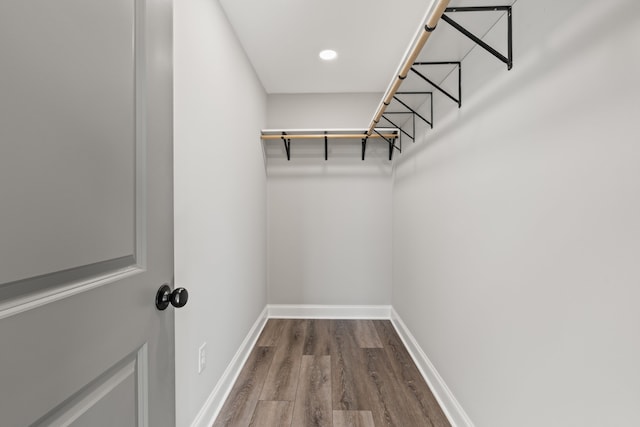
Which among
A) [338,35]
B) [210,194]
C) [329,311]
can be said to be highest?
[338,35]

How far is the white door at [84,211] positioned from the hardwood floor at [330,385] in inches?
43.6

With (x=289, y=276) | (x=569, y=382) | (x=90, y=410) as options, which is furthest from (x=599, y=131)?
(x=289, y=276)

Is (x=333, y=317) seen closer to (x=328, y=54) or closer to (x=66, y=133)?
(x=328, y=54)

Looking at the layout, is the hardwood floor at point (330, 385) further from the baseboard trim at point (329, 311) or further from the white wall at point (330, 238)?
the white wall at point (330, 238)

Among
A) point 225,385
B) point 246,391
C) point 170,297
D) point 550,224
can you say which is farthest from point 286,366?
point 550,224

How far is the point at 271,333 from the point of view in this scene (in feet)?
9.19

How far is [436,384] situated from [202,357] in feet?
4.46

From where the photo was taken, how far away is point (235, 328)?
2086 mm

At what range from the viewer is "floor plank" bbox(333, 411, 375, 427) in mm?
1630

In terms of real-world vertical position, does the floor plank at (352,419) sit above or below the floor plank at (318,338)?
below

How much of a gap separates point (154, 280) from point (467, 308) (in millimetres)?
1384

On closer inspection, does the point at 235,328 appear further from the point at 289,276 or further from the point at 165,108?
the point at 165,108

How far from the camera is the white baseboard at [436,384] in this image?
1564 mm

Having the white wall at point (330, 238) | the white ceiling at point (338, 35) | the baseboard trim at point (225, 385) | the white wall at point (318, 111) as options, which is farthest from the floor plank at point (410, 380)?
the white wall at point (318, 111)
